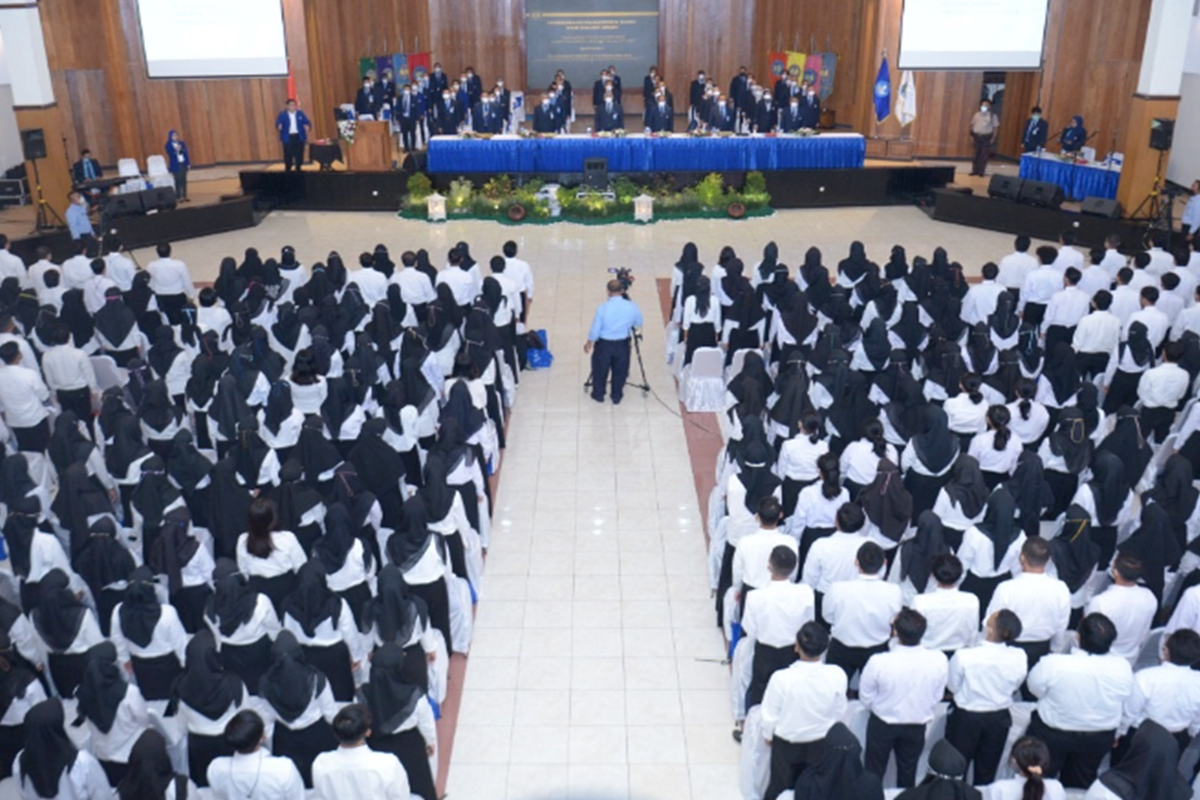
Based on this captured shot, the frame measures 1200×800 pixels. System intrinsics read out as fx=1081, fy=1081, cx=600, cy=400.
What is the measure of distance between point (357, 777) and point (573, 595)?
11.8 feet

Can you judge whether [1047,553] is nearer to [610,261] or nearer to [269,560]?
[269,560]

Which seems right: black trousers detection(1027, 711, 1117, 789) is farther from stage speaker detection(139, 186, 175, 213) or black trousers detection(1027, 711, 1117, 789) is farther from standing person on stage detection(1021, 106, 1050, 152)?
stage speaker detection(139, 186, 175, 213)

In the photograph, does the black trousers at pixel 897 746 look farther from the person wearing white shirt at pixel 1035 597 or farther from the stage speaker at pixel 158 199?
the stage speaker at pixel 158 199

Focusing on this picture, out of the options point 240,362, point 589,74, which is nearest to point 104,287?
point 240,362

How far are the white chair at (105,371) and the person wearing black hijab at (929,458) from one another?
810 cm

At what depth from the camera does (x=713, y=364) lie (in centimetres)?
1216

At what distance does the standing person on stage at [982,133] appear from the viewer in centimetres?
2269

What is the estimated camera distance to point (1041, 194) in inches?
773

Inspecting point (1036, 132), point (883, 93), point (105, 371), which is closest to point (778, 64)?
point (883, 93)

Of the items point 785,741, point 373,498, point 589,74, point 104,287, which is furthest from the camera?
point 589,74

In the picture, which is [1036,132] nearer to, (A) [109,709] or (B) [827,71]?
(B) [827,71]

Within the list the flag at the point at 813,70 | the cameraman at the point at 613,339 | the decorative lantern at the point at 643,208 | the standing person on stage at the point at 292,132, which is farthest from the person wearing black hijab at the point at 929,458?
the flag at the point at 813,70

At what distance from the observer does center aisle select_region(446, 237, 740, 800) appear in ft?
23.3

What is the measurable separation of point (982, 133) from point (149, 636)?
2077 centimetres
